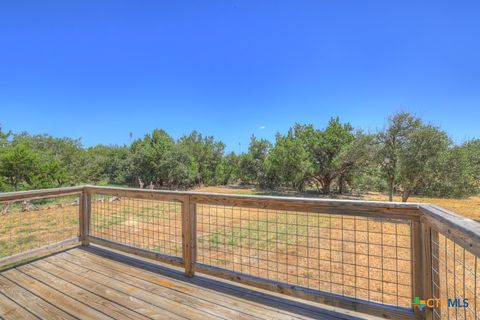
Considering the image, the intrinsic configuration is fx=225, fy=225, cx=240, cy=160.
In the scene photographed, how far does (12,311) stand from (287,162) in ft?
48.0

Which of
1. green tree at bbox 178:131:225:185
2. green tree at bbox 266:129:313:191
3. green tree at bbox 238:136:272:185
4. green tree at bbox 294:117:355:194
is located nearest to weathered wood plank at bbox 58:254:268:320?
green tree at bbox 266:129:313:191

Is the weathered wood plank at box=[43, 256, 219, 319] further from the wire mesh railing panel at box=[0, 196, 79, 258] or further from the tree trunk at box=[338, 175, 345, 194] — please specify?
the tree trunk at box=[338, 175, 345, 194]

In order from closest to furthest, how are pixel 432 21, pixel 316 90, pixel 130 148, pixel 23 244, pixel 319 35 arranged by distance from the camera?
Result: 1. pixel 23 244
2. pixel 432 21
3. pixel 319 35
4. pixel 316 90
5. pixel 130 148

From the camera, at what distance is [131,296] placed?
2078mm

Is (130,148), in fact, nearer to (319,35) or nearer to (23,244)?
(23,244)

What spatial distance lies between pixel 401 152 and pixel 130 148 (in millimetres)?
19691

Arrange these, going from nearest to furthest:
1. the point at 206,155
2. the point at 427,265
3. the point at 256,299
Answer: the point at 427,265
the point at 256,299
the point at 206,155

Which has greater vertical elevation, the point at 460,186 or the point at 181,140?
the point at 181,140

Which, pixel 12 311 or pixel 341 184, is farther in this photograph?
pixel 341 184

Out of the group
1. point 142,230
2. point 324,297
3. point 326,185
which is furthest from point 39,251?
point 326,185

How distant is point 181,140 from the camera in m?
22.2

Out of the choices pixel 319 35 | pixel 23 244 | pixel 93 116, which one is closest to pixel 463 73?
pixel 319 35

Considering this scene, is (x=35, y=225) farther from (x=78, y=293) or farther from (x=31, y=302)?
(x=78, y=293)

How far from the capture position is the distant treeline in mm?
8586
